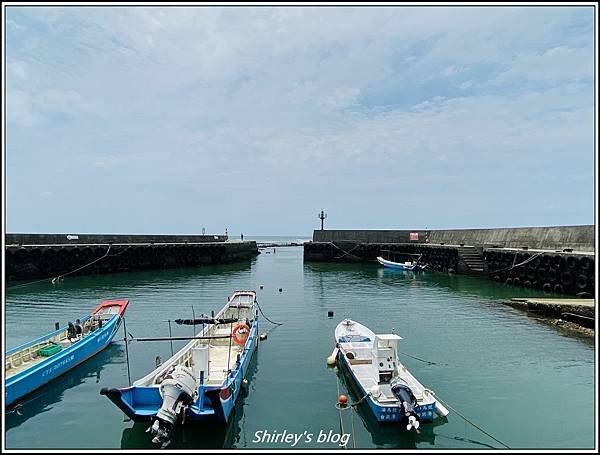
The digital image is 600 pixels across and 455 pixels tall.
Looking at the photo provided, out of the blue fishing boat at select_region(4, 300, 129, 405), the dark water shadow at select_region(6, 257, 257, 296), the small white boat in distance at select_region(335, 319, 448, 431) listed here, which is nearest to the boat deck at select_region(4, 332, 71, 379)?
the blue fishing boat at select_region(4, 300, 129, 405)

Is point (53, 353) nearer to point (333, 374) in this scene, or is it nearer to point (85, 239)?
point (333, 374)

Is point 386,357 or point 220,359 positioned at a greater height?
point 386,357

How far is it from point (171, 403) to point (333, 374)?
7.32 metres

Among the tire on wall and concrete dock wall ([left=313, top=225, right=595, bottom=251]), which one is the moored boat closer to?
concrete dock wall ([left=313, top=225, right=595, bottom=251])

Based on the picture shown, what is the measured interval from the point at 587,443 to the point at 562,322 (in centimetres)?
1404

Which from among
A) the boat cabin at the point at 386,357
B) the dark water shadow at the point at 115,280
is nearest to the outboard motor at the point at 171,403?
the boat cabin at the point at 386,357

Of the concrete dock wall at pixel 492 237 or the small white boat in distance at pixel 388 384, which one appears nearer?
the small white boat in distance at pixel 388 384

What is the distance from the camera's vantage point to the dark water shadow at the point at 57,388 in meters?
12.9

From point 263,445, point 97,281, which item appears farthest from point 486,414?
point 97,281

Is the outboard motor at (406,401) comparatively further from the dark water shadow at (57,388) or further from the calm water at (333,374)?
the dark water shadow at (57,388)

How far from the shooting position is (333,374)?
1617 centimetres

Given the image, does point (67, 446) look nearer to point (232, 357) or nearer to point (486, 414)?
point (232, 357)

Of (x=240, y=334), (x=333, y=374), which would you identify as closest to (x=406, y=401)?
(x=333, y=374)

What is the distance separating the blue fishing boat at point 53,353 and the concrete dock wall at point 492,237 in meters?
35.8
